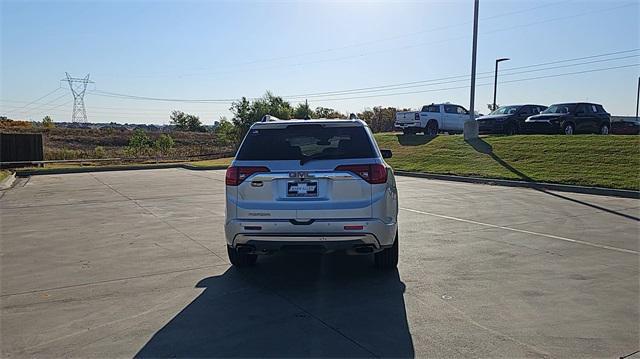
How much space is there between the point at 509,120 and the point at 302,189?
22.2 m

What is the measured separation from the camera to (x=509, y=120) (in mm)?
25125

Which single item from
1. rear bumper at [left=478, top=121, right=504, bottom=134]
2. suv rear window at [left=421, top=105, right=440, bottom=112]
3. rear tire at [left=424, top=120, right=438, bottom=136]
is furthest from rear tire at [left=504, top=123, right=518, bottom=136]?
suv rear window at [left=421, top=105, right=440, bottom=112]

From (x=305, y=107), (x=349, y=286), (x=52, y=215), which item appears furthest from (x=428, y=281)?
(x=305, y=107)

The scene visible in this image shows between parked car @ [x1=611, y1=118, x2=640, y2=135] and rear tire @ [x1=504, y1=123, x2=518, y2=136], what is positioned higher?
parked car @ [x1=611, y1=118, x2=640, y2=135]

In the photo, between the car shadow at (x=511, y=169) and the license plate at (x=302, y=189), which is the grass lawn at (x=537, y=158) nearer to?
the car shadow at (x=511, y=169)

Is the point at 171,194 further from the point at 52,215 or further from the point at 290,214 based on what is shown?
the point at 290,214

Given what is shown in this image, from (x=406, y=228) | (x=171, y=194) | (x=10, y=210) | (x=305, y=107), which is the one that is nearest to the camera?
(x=406, y=228)

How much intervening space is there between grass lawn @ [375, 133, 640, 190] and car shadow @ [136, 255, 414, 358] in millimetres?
11338

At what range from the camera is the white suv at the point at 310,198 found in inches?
208

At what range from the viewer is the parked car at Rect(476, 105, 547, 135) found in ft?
82.7

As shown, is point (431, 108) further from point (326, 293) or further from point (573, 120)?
point (326, 293)

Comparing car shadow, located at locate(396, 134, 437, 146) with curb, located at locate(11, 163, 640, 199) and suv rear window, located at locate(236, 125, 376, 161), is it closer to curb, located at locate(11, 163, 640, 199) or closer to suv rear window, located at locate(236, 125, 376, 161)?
curb, located at locate(11, 163, 640, 199)

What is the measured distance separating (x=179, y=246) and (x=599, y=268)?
19.2 ft

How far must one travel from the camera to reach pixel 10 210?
12.0m
